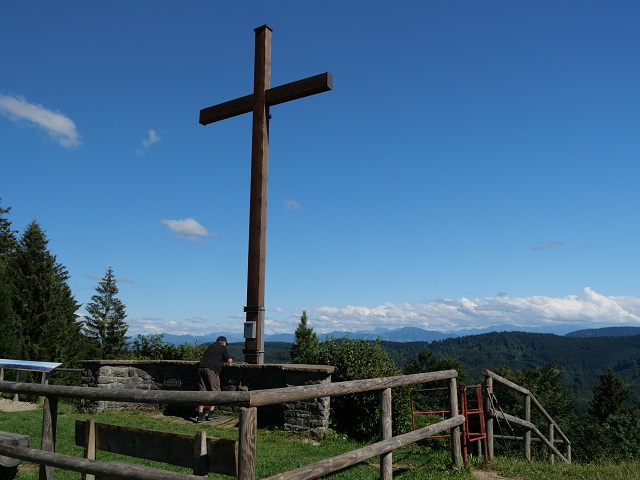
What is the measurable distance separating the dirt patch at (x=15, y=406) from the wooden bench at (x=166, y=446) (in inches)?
395

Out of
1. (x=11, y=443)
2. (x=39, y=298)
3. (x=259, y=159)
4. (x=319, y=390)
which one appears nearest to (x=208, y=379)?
(x=259, y=159)

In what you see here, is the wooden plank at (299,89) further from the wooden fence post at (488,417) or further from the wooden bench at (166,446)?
the wooden bench at (166,446)

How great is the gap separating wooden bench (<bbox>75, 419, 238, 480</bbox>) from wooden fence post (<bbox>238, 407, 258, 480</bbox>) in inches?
2.2

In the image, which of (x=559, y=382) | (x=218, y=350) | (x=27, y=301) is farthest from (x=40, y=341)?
(x=559, y=382)

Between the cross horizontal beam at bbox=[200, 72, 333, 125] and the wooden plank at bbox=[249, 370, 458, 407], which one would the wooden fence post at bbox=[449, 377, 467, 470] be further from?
the cross horizontal beam at bbox=[200, 72, 333, 125]

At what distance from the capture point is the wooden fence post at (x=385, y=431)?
5469 mm

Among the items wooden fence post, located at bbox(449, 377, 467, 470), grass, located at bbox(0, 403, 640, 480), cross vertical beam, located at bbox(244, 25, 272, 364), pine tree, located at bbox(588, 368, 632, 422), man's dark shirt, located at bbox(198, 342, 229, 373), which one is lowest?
pine tree, located at bbox(588, 368, 632, 422)

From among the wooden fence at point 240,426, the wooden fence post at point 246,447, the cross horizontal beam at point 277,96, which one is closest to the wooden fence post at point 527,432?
the wooden fence at point 240,426

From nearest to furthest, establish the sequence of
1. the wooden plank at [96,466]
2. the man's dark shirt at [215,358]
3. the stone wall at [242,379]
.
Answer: the wooden plank at [96,466]
the stone wall at [242,379]
the man's dark shirt at [215,358]

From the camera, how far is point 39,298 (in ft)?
116

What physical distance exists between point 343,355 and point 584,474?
502cm

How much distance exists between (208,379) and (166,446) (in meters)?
6.18

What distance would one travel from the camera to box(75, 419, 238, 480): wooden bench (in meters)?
3.87

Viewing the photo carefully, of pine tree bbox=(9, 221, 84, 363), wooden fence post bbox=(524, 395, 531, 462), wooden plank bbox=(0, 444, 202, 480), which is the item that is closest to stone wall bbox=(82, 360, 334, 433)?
wooden fence post bbox=(524, 395, 531, 462)
